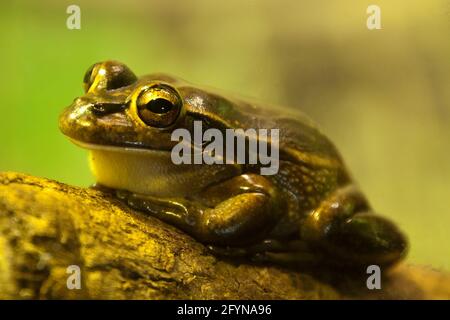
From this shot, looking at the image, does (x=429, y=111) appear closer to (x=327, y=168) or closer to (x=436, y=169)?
(x=436, y=169)

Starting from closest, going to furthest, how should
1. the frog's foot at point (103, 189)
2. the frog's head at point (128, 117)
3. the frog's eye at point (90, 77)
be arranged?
the frog's head at point (128, 117) → the frog's foot at point (103, 189) → the frog's eye at point (90, 77)

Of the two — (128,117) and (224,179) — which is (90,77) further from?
(224,179)

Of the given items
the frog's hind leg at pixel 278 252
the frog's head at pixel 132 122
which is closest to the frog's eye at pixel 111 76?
the frog's head at pixel 132 122

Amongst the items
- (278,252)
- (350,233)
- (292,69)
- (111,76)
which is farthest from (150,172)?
(292,69)

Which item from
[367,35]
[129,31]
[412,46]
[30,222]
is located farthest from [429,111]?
[30,222]

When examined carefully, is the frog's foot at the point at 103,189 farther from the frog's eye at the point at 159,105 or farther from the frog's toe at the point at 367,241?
the frog's toe at the point at 367,241

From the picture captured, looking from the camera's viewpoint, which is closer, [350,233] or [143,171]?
[143,171]

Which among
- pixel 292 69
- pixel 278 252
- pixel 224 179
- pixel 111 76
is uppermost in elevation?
pixel 292 69
